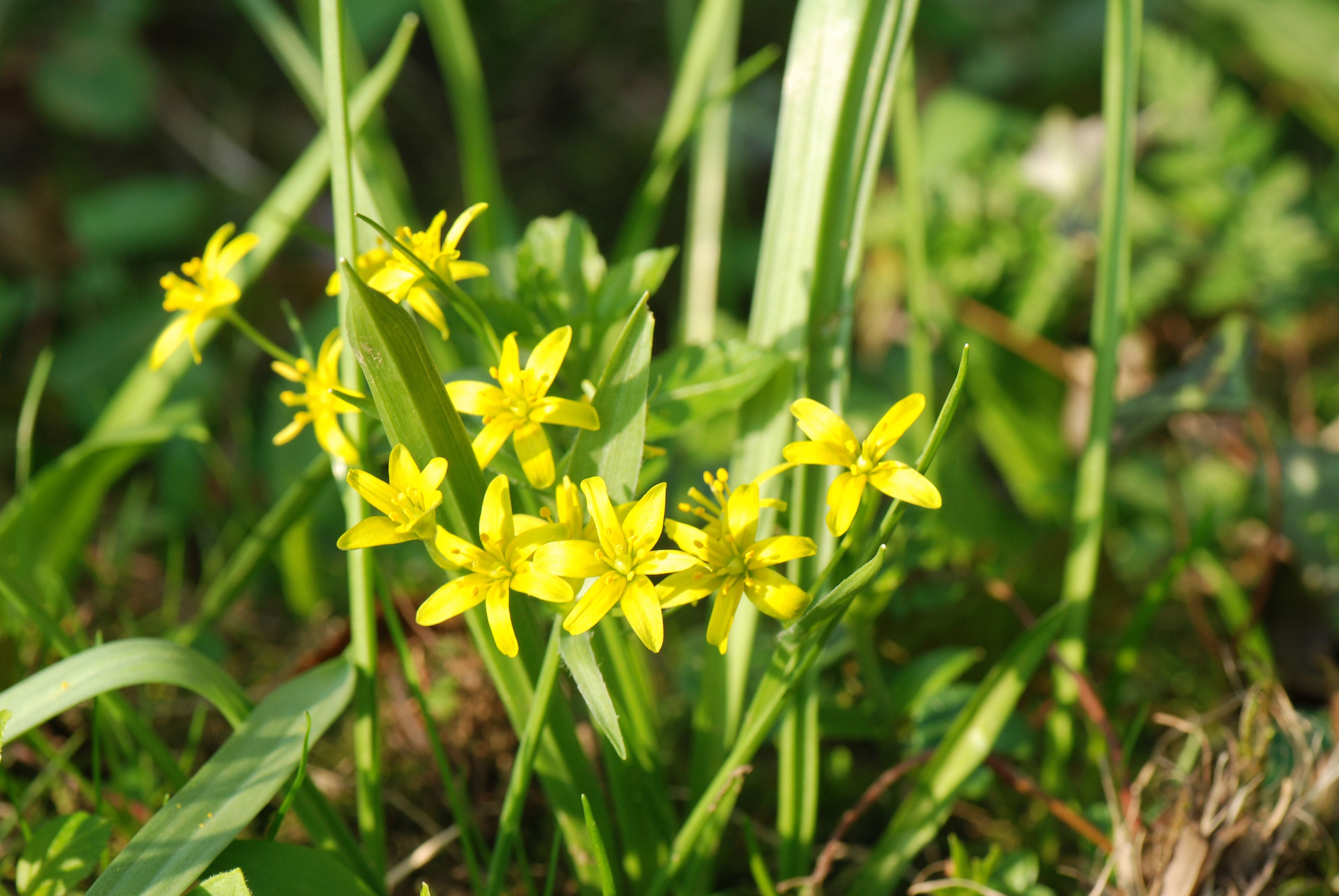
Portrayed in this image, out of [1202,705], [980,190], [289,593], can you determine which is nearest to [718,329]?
[980,190]

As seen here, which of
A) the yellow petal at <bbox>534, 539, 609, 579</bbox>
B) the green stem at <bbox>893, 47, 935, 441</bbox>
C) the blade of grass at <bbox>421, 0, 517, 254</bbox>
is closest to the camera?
the yellow petal at <bbox>534, 539, 609, 579</bbox>

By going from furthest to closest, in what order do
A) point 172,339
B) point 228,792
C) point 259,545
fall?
point 259,545 → point 172,339 → point 228,792

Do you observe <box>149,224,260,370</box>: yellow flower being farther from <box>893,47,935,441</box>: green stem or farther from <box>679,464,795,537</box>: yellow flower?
<box>893,47,935,441</box>: green stem

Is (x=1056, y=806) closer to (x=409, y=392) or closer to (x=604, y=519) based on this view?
(x=604, y=519)

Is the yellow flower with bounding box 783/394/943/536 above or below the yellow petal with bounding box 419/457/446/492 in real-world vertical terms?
below

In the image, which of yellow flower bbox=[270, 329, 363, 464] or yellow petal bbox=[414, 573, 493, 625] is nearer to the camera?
yellow petal bbox=[414, 573, 493, 625]

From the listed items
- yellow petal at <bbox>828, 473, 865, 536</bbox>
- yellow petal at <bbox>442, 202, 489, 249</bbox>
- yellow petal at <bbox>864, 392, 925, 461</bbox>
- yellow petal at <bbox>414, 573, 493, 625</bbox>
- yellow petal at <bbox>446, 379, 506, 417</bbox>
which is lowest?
yellow petal at <bbox>414, 573, 493, 625</bbox>

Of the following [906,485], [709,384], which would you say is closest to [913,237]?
[709,384]

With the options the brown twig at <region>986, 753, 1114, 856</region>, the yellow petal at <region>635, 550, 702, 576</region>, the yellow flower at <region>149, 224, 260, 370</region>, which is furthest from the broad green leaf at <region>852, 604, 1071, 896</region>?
the yellow flower at <region>149, 224, 260, 370</region>
